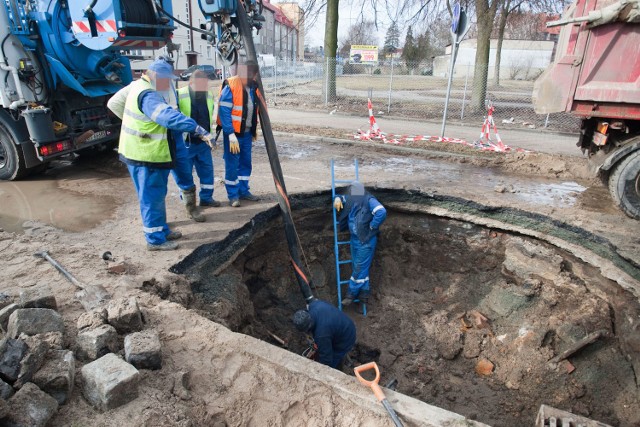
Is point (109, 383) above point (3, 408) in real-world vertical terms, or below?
below

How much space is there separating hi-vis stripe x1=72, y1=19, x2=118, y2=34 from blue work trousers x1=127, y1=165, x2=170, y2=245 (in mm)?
2605

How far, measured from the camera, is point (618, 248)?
15.3 ft

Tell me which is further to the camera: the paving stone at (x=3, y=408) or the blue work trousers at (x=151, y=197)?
the blue work trousers at (x=151, y=197)

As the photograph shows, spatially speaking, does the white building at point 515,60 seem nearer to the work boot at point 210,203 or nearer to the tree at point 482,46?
the tree at point 482,46

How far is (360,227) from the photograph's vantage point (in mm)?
5598

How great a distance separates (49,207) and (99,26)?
2544 mm

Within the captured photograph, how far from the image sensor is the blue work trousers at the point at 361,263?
5750 mm

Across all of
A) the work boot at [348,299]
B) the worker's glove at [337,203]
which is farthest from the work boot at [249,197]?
the work boot at [348,299]

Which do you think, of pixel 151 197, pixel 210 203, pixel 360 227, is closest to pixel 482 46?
pixel 360 227

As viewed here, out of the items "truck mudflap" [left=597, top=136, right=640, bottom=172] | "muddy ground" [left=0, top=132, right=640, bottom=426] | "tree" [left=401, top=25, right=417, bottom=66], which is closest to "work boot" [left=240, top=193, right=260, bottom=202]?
"muddy ground" [left=0, top=132, right=640, bottom=426]

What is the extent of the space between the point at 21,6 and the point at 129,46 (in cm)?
149

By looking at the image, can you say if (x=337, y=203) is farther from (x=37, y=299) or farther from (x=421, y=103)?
(x=421, y=103)

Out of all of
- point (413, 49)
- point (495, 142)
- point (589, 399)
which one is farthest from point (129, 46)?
point (413, 49)

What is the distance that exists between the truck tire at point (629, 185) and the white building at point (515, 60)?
92.1ft
